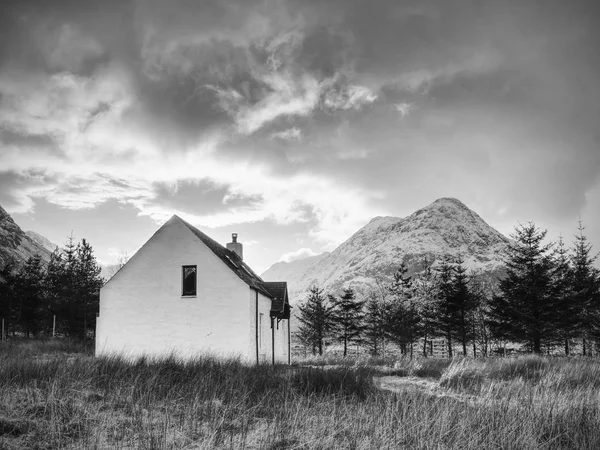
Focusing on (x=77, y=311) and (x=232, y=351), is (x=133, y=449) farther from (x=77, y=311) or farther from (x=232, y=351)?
(x=77, y=311)

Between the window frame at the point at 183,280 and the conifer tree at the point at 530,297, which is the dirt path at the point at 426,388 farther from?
the conifer tree at the point at 530,297

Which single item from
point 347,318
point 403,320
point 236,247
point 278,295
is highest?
point 236,247

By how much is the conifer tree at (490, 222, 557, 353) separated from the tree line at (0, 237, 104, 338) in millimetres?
34270

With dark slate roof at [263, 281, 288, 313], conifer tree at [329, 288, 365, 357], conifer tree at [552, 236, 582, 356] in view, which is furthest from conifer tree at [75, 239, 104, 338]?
conifer tree at [552, 236, 582, 356]

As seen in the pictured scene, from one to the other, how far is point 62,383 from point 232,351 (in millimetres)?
13419

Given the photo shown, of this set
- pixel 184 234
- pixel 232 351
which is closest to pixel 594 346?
pixel 232 351

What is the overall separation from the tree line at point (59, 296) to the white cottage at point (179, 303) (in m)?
14.1

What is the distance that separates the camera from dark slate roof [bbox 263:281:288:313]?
87.2 ft

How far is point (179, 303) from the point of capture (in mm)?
21609

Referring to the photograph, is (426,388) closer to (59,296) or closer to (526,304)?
(526,304)

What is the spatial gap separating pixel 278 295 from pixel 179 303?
308 inches

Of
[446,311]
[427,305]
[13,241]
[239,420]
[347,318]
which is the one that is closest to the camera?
[239,420]

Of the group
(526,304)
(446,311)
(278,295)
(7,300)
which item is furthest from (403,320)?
(7,300)

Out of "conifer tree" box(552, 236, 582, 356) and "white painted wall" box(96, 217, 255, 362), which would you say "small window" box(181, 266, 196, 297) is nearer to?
"white painted wall" box(96, 217, 255, 362)
